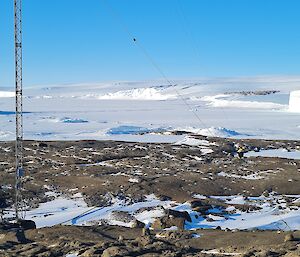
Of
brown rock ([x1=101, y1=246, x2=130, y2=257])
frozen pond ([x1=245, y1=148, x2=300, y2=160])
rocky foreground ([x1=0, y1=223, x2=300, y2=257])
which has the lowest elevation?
frozen pond ([x1=245, y1=148, x2=300, y2=160])

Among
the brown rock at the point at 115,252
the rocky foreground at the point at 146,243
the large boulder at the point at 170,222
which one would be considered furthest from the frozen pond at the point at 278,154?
the brown rock at the point at 115,252

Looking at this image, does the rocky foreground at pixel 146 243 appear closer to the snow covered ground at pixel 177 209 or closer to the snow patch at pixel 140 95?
the snow covered ground at pixel 177 209

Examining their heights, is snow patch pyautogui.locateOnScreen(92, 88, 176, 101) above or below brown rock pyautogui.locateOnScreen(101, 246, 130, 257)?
above

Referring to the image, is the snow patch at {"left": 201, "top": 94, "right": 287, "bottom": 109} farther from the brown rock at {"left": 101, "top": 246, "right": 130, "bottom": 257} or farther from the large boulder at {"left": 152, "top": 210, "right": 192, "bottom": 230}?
the brown rock at {"left": 101, "top": 246, "right": 130, "bottom": 257}

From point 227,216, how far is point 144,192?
3390 millimetres

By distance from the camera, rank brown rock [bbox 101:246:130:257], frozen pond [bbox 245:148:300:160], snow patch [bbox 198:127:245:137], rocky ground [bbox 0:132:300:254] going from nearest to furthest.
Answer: brown rock [bbox 101:246:130:257], rocky ground [bbox 0:132:300:254], frozen pond [bbox 245:148:300:160], snow patch [bbox 198:127:245:137]

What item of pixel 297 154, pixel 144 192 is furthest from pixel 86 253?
pixel 297 154

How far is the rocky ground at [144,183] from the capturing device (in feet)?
27.6

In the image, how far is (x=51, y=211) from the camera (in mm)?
13961

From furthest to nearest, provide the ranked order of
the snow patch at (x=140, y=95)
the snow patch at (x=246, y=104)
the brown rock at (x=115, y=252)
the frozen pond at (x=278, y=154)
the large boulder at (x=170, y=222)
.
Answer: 1. the snow patch at (x=140, y=95)
2. the snow patch at (x=246, y=104)
3. the frozen pond at (x=278, y=154)
4. the large boulder at (x=170, y=222)
5. the brown rock at (x=115, y=252)

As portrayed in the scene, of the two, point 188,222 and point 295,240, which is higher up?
point 295,240

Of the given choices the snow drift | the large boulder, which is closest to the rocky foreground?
the large boulder

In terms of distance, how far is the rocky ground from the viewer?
8422 mm

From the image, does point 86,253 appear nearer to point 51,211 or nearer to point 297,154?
point 51,211
